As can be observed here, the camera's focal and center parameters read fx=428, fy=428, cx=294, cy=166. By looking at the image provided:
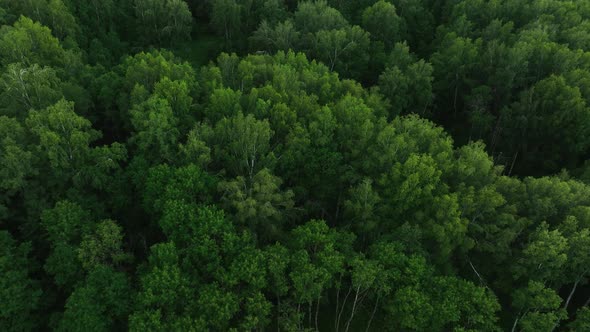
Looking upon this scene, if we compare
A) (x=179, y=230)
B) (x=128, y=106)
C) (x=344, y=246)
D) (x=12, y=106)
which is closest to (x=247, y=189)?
(x=179, y=230)

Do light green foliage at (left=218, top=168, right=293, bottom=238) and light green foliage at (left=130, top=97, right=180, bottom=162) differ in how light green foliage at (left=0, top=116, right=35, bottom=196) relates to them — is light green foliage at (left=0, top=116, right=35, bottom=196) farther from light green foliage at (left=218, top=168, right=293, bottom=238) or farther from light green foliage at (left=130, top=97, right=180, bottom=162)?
light green foliage at (left=218, top=168, right=293, bottom=238)

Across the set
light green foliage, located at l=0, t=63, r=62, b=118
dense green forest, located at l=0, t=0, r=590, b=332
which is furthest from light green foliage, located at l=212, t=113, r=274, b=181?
light green foliage, located at l=0, t=63, r=62, b=118

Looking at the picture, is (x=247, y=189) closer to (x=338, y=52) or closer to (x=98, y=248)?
(x=98, y=248)

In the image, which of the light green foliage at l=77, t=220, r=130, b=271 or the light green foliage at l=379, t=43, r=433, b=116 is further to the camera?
the light green foliage at l=379, t=43, r=433, b=116

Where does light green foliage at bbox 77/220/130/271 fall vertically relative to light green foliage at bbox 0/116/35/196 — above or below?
below

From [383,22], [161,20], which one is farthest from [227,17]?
[383,22]

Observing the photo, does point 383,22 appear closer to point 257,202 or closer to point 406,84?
point 406,84

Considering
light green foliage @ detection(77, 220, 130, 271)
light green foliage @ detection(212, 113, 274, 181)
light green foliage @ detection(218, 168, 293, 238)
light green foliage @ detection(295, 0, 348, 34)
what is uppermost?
light green foliage @ detection(295, 0, 348, 34)

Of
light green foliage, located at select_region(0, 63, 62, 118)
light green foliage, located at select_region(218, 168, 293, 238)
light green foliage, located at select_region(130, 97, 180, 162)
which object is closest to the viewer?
light green foliage, located at select_region(218, 168, 293, 238)
